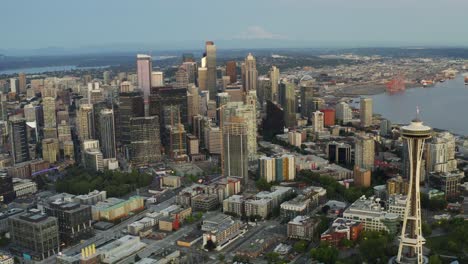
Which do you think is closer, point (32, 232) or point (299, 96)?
point (32, 232)

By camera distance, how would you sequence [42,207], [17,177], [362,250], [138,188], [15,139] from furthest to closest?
[15,139] < [17,177] < [138,188] < [42,207] < [362,250]

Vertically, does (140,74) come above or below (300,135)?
above

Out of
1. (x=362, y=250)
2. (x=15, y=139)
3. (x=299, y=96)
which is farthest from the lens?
(x=299, y=96)

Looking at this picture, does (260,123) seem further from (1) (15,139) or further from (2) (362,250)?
(2) (362,250)

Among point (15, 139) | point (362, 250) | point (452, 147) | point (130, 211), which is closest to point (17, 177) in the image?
point (15, 139)

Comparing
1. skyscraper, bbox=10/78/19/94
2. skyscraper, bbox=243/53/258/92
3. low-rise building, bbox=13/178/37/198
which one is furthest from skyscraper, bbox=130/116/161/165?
skyscraper, bbox=10/78/19/94

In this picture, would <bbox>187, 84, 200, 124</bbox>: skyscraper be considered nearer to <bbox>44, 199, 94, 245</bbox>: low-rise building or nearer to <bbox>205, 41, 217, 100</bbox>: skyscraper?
<bbox>205, 41, 217, 100</bbox>: skyscraper

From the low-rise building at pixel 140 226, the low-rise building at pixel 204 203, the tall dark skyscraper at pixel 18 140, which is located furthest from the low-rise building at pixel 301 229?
the tall dark skyscraper at pixel 18 140
